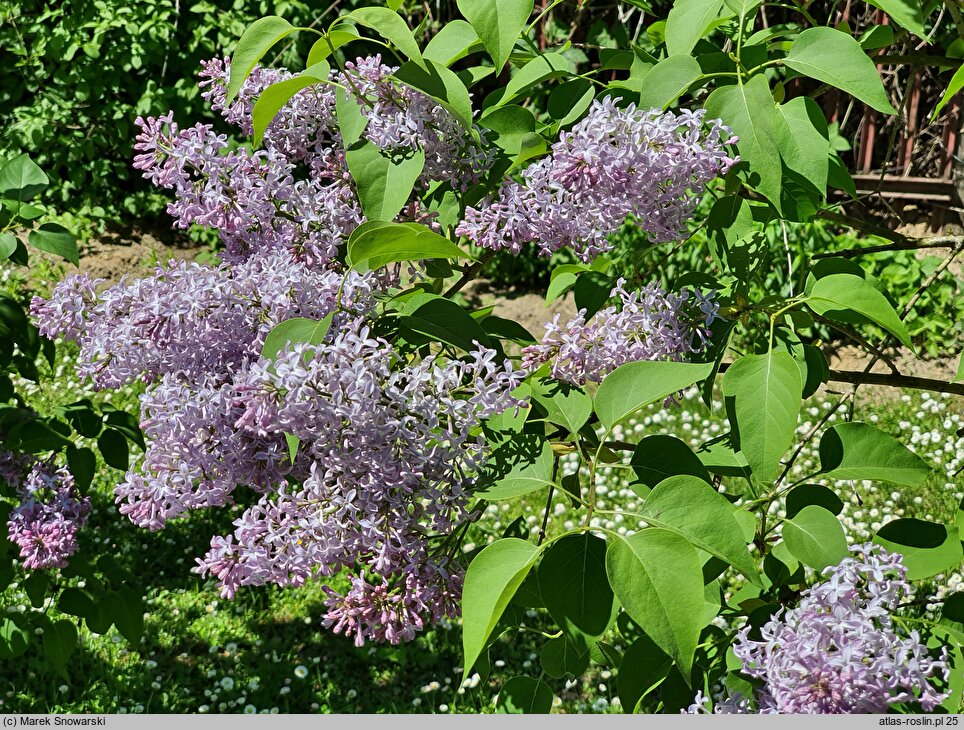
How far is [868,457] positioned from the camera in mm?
1204

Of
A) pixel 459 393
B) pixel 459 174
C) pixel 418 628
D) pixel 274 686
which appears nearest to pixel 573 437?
pixel 459 393

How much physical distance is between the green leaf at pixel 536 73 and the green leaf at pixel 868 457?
58 cm

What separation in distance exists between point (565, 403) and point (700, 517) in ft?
0.87

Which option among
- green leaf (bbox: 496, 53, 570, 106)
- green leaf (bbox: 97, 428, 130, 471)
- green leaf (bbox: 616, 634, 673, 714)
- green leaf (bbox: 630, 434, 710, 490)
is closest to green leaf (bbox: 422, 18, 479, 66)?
green leaf (bbox: 496, 53, 570, 106)

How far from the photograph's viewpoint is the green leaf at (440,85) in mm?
1132

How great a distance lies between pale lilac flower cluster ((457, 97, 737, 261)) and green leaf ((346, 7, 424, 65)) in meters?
0.20

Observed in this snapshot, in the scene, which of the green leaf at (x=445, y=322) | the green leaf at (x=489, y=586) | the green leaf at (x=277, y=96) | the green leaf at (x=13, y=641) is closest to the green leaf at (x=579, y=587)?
the green leaf at (x=489, y=586)

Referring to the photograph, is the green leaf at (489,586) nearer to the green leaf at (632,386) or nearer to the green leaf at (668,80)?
the green leaf at (632,386)

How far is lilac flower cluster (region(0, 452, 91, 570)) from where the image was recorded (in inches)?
79.3

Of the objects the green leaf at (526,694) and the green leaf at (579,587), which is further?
the green leaf at (526,694)

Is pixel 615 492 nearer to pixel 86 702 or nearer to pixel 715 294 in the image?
pixel 86 702

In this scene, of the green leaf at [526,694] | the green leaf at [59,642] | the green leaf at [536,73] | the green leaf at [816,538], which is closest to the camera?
the green leaf at [816,538]

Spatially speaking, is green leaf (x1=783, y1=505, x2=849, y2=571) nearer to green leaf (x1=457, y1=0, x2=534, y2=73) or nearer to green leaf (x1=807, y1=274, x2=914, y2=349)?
green leaf (x1=807, y1=274, x2=914, y2=349)

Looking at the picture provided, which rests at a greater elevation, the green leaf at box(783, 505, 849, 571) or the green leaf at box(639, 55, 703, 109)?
the green leaf at box(639, 55, 703, 109)
